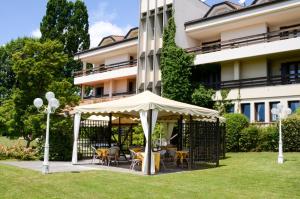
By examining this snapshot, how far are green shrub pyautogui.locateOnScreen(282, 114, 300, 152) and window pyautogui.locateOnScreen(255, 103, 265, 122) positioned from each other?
4.73 m

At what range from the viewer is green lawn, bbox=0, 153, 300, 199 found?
992cm

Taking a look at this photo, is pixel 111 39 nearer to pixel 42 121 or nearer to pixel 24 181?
pixel 42 121

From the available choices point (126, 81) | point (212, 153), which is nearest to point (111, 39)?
point (126, 81)

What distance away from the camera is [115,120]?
21.9 metres

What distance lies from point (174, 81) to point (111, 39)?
16.7m

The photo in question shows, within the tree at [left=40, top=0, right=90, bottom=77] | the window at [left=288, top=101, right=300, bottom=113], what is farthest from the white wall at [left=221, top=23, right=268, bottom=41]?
the tree at [left=40, top=0, right=90, bottom=77]

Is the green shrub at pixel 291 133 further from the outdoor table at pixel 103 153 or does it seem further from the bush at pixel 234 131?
the outdoor table at pixel 103 153

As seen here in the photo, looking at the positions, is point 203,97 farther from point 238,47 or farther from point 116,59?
point 116,59

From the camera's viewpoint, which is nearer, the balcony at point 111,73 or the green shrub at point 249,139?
the green shrub at point 249,139

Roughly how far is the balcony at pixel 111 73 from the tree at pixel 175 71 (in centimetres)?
554

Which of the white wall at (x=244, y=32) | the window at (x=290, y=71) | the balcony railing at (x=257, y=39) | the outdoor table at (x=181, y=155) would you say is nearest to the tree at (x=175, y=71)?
the balcony railing at (x=257, y=39)

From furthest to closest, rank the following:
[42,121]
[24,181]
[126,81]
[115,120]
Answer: [126,81] → [115,120] → [42,121] → [24,181]

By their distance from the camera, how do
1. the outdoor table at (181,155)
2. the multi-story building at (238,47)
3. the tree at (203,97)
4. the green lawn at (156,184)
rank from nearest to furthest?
the green lawn at (156,184), the outdoor table at (181,155), the multi-story building at (238,47), the tree at (203,97)

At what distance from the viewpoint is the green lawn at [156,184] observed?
9922 millimetres
